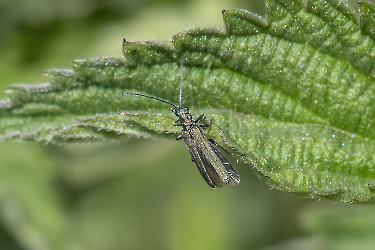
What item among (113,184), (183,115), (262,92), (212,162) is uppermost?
(113,184)

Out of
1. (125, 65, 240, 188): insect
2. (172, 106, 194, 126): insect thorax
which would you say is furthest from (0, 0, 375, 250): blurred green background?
(172, 106, 194, 126): insect thorax

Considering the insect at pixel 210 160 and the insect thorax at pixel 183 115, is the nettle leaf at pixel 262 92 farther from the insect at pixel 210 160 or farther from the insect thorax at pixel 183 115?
the insect at pixel 210 160

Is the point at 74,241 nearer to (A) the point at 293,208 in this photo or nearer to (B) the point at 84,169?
(B) the point at 84,169

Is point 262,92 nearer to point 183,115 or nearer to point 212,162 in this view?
point 183,115

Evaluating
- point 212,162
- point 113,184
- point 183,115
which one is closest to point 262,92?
point 183,115

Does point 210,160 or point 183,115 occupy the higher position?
point 183,115

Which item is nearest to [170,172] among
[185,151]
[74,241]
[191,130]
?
[185,151]
